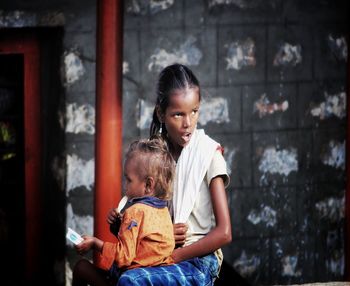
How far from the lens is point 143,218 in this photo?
373 cm

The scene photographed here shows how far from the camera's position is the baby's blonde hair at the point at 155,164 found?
3.80m

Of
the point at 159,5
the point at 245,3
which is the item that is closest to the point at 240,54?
the point at 245,3

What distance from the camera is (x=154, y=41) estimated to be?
5.86 metres

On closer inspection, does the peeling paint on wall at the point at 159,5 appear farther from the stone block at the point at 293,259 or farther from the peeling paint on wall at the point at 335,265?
the peeling paint on wall at the point at 335,265

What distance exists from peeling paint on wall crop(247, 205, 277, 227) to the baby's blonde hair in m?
2.46

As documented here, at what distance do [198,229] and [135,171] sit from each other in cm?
45

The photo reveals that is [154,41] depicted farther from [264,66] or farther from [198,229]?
[198,229]

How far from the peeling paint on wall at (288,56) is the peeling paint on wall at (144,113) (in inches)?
36.8

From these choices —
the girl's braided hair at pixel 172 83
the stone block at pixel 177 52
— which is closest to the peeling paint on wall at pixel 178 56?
the stone block at pixel 177 52

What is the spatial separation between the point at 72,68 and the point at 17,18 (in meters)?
0.47

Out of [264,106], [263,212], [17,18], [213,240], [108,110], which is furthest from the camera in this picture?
[263,212]

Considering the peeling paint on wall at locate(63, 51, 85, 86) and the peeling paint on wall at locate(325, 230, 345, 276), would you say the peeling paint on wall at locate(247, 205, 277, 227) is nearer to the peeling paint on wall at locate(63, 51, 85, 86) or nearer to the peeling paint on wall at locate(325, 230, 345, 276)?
the peeling paint on wall at locate(325, 230, 345, 276)

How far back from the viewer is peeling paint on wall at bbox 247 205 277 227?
6.25m

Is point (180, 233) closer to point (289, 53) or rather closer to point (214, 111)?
point (214, 111)
